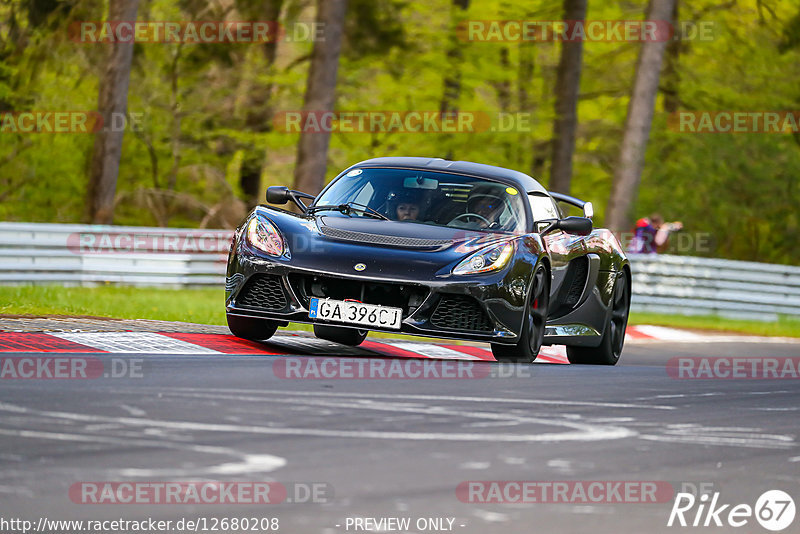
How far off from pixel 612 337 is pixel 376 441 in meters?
5.50

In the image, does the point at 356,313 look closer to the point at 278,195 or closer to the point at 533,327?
the point at 533,327

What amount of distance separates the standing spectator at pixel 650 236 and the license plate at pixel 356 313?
1546 cm

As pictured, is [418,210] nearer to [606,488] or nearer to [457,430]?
[457,430]

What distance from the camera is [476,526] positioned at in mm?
4664

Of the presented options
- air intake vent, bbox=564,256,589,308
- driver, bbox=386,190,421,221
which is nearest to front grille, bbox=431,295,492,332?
driver, bbox=386,190,421,221

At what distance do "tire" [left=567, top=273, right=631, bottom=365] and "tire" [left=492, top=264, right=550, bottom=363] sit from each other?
1388 millimetres

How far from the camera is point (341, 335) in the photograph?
10.9m

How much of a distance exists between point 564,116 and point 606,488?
25352 millimetres

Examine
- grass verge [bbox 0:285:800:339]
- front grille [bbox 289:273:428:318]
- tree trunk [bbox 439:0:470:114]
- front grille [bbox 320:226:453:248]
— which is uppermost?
tree trunk [bbox 439:0:470:114]

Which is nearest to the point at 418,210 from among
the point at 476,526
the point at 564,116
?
the point at 476,526

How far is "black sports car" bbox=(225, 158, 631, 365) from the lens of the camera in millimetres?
8711

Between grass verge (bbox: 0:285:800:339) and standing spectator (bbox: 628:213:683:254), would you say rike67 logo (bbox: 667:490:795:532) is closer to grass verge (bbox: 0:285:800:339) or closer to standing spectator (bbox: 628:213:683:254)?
grass verge (bbox: 0:285:800:339)

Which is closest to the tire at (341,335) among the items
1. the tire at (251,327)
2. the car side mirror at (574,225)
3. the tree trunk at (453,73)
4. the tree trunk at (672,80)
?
the tire at (251,327)

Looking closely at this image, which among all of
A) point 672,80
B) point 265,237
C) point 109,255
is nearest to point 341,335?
point 265,237
